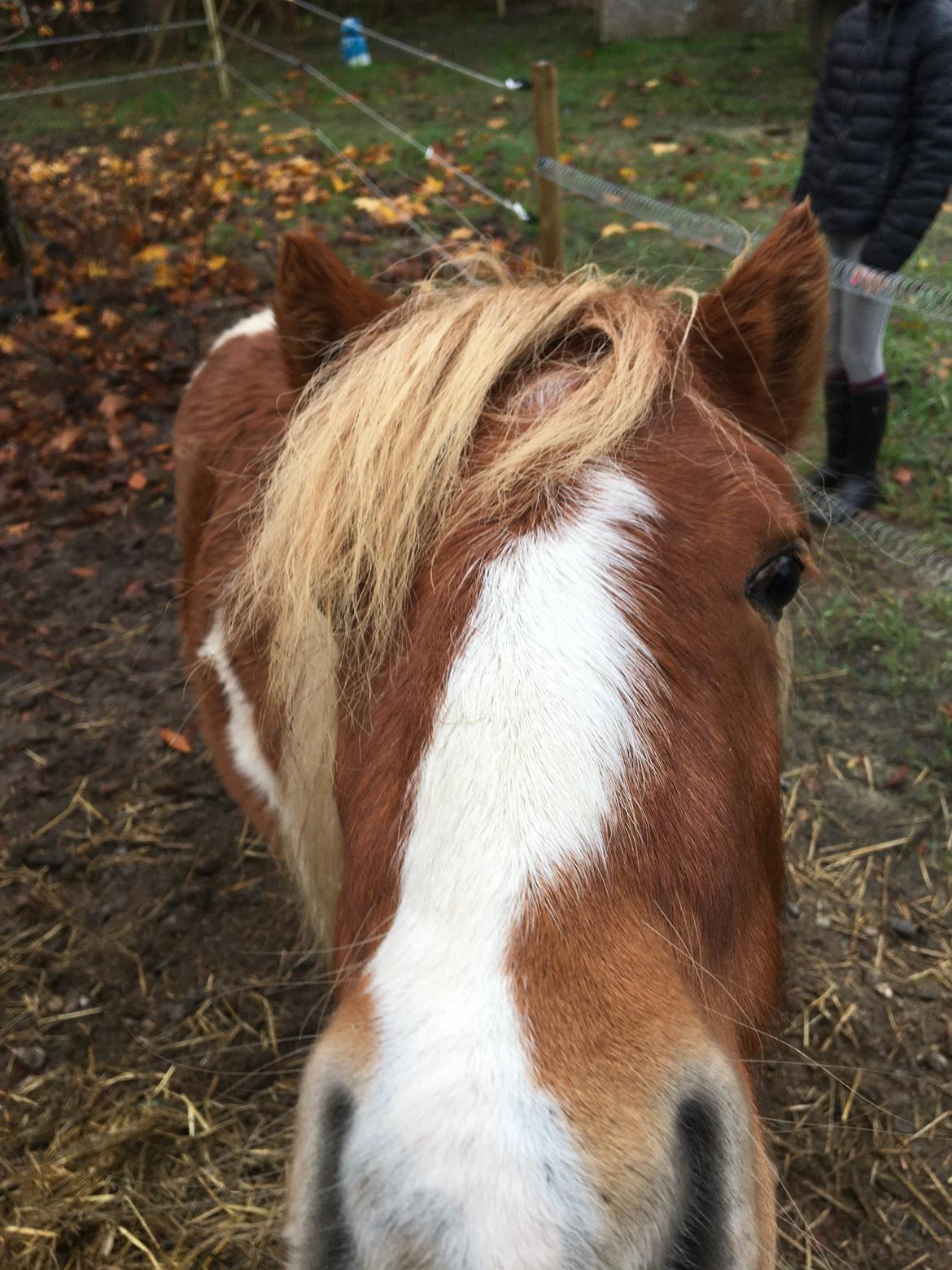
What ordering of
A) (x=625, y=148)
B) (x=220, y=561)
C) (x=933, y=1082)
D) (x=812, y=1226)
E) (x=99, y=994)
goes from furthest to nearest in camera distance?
(x=625, y=148) → (x=99, y=994) → (x=220, y=561) → (x=933, y=1082) → (x=812, y=1226)

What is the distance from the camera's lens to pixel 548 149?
397 centimetres

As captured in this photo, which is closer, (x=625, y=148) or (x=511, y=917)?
(x=511, y=917)

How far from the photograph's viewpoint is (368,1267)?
87 cm

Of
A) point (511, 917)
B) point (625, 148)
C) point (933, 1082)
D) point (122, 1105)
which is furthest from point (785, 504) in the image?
point (625, 148)

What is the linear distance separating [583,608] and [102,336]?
5.67 meters

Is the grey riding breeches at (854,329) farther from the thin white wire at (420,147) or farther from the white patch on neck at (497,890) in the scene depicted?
the white patch on neck at (497,890)

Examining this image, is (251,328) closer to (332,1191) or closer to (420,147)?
(420,147)

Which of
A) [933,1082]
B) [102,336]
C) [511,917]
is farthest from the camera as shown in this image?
[102,336]

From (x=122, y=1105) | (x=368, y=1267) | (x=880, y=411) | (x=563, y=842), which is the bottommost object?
(x=122, y=1105)

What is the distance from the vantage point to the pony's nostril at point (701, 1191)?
94 centimetres

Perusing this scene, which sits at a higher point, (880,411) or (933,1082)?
(880,411)

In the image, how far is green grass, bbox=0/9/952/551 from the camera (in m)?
4.98

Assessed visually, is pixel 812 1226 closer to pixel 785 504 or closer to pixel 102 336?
pixel 785 504

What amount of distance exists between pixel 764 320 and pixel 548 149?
2.89m
